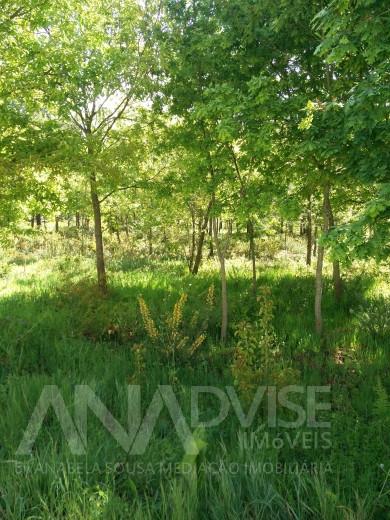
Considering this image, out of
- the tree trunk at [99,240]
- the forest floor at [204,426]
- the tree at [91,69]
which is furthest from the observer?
the tree trunk at [99,240]

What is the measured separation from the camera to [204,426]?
3.59m

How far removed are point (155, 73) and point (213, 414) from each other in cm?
644

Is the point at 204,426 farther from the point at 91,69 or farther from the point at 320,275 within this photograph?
the point at 91,69

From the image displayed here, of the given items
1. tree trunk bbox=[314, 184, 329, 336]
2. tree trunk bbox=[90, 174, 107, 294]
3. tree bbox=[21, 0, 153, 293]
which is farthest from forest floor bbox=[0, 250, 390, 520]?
tree bbox=[21, 0, 153, 293]

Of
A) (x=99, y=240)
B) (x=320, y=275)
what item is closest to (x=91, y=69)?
(x=99, y=240)

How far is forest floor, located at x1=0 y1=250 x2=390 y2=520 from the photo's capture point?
8.69 ft

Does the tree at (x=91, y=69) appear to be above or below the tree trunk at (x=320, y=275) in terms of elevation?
above

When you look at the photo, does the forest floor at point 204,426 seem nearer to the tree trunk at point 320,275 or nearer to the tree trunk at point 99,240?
the tree trunk at point 320,275

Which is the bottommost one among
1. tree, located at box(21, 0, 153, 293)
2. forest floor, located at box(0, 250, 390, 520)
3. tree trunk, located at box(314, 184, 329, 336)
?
forest floor, located at box(0, 250, 390, 520)

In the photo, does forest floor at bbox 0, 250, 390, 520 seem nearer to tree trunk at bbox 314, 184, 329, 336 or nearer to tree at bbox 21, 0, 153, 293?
tree trunk at bbox 314, 184, 329, 336

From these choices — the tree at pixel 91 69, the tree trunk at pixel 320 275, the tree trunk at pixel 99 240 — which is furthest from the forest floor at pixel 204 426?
the tree at pixel 91 69

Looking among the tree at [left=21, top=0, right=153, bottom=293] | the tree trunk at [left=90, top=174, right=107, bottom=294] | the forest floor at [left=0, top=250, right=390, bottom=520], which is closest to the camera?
the forest floor at [left=0, top=250, right=390, bottom=520]

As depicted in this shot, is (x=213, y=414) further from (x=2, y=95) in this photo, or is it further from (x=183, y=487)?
(x=2, y=95)

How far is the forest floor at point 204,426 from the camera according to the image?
2648 millimetres
